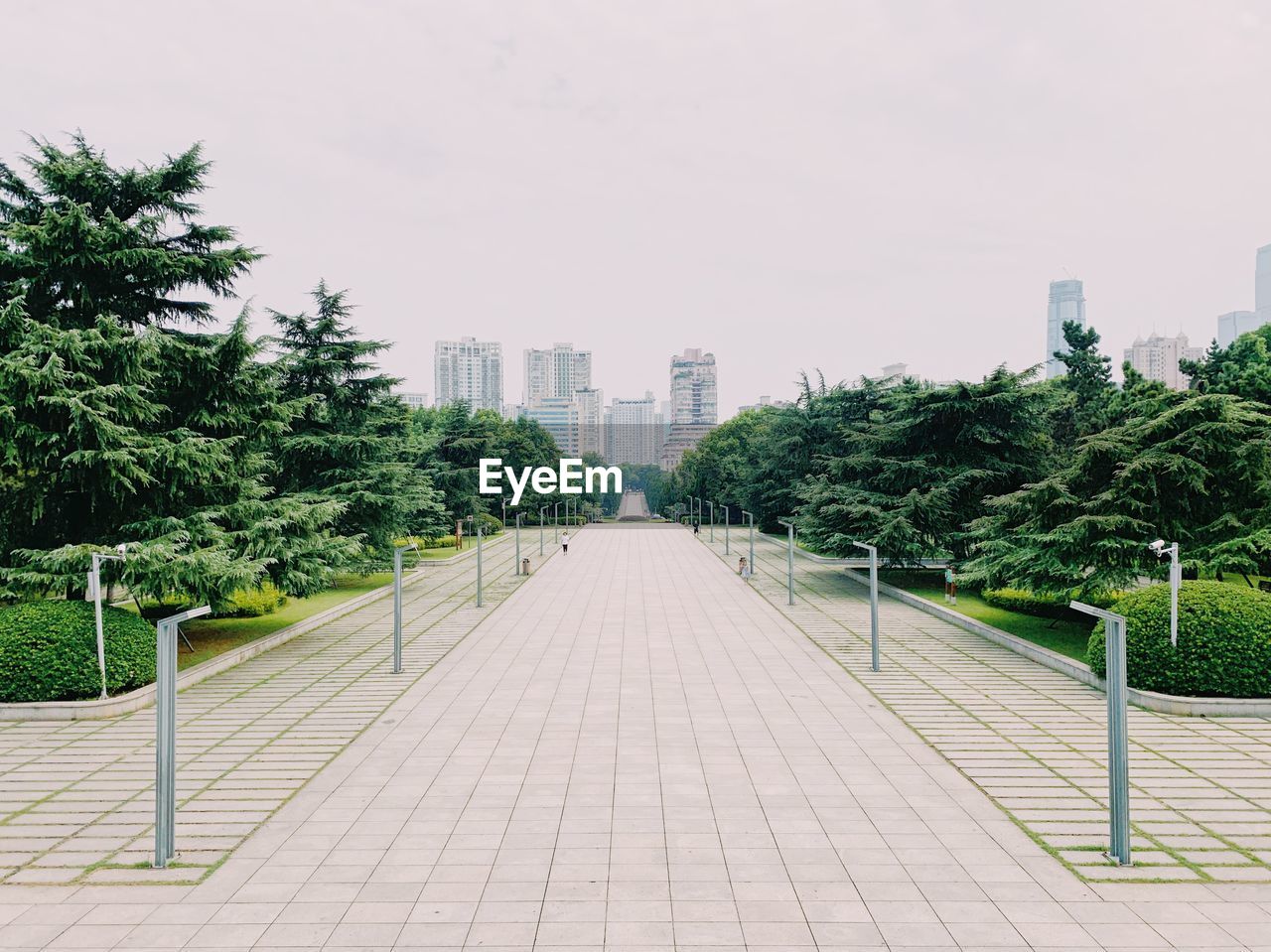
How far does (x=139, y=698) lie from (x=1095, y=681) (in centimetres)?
1507

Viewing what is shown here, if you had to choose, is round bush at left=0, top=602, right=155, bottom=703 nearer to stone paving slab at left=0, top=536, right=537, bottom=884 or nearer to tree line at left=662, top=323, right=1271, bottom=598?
stone paving slab at left=0, top=536, right=537, bottom=884

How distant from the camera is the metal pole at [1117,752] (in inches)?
280

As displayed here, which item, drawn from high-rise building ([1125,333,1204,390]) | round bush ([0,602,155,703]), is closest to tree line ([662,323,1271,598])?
round bush ([0,602,155,703])

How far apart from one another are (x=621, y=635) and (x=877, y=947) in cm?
1364

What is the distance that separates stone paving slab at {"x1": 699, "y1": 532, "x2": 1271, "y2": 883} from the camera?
7.44 m

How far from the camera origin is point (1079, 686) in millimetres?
13531

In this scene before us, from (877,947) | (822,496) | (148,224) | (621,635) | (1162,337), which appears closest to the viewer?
(877,947)

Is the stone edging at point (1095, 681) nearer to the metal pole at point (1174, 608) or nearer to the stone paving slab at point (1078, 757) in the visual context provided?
the stone paving slab at point (1078, 757)

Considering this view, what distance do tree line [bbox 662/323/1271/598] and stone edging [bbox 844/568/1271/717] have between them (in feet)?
3.94

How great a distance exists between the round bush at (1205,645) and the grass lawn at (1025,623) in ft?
9.78

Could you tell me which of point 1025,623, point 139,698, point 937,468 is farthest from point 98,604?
point 937,468

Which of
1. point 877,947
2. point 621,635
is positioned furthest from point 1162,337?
point 877,947

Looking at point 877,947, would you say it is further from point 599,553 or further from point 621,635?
point 599,553

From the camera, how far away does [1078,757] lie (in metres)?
9.97
